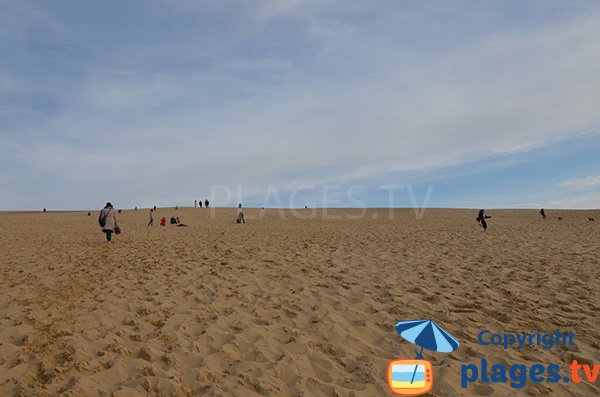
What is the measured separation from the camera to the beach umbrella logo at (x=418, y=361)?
193 inches

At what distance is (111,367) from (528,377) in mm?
5667

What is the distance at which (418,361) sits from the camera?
561 cm

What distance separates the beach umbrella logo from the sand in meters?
0.13

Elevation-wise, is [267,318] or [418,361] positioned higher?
[267,318]

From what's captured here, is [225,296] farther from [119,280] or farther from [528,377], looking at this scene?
[528,377]

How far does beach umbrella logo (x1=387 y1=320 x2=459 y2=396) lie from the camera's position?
193 inches

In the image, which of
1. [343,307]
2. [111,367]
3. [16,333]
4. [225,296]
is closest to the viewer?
[111,367]

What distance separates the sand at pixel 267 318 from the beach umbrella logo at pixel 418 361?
133 millimetres

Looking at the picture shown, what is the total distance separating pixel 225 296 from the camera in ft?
28.6

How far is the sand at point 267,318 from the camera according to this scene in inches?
194

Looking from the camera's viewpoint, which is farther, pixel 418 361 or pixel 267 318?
pixel 267 318

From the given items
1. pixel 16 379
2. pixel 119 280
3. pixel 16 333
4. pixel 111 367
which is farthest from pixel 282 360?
pixel 119 280

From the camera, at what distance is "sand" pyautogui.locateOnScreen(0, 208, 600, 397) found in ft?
16.1

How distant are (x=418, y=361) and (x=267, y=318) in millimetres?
2885
